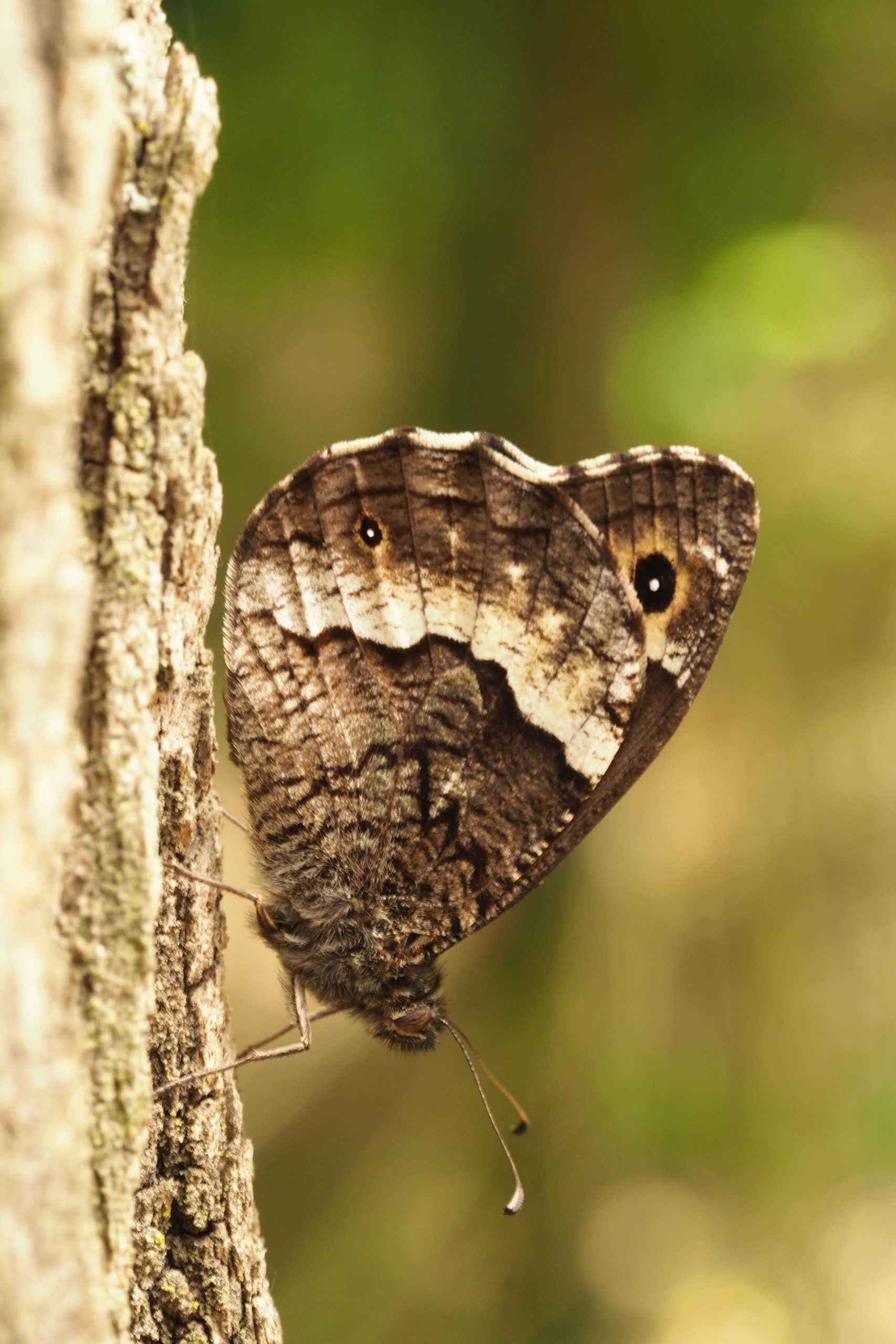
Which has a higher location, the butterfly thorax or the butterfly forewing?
the butterfly forewing

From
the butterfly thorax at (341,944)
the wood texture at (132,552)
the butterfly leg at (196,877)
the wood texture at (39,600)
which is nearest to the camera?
the wood texture at (39,600)

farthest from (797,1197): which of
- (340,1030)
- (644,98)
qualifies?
(644,98)

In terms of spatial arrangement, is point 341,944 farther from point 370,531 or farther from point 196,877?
point 370,531

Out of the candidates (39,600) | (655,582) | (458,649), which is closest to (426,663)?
(458,649)

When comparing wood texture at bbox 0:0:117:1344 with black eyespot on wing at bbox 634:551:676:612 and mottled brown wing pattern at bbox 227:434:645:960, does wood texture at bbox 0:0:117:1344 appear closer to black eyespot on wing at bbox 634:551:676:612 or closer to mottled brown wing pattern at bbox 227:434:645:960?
mottled brown wing pattern at bbox 227:434:645:960

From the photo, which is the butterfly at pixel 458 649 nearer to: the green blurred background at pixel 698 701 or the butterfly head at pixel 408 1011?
the butterfly head at pixel 408 1011

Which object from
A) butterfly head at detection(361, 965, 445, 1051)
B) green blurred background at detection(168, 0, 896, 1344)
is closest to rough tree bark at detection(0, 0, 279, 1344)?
butterfly head at detection(361, 965, 445, 1051)

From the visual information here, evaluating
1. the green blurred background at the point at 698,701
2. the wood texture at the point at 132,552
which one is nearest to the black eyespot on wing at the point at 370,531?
the wood texture at the point at 132,552
